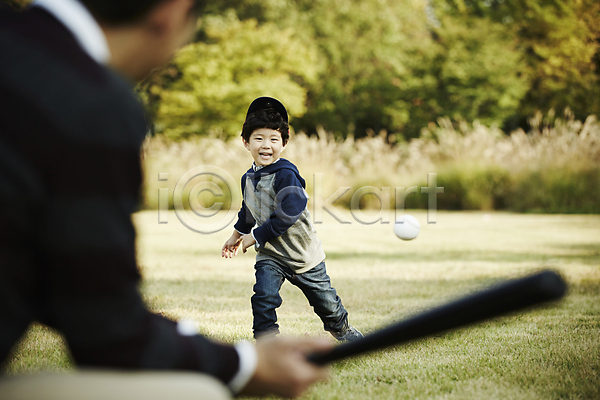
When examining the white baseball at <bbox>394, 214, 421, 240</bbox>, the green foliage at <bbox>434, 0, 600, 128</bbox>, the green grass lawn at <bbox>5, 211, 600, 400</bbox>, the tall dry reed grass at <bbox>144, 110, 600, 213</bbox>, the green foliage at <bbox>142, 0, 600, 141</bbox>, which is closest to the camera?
the green grass lawn at <bbox>5, 211, 600, 400</bbox>

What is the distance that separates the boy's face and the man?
281cm

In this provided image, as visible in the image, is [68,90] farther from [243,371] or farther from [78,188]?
[243,371]

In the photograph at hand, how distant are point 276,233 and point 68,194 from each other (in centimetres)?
269

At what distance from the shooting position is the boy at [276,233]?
365 cm

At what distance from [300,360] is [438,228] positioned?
1043cm

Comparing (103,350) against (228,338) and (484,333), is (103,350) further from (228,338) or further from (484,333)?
(484,333)

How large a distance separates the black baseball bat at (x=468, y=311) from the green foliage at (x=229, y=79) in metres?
21.9

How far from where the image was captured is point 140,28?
111cm

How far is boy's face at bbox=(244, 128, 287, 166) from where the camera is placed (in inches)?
155

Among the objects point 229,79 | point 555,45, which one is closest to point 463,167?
point 555,45

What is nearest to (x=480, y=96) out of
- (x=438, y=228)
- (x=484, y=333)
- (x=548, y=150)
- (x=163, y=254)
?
(x=548, y=150)

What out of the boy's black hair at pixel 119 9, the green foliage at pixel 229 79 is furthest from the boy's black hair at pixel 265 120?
the green foliage at pixel 229 79

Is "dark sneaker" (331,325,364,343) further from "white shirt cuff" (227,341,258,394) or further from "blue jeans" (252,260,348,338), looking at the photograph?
"white shirt cuff" (227,341,258,394)

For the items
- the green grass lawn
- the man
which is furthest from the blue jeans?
the man
